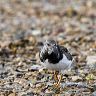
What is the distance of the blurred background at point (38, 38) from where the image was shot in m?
11.3

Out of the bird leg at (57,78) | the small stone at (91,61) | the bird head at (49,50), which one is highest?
the bird head at (49,50)

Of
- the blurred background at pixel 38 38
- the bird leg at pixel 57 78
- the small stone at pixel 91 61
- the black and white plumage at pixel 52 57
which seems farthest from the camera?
the small stone at pixel 91 61

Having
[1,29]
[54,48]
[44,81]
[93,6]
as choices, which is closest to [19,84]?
[44,81]

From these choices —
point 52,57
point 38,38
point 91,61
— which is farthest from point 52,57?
point 38,38

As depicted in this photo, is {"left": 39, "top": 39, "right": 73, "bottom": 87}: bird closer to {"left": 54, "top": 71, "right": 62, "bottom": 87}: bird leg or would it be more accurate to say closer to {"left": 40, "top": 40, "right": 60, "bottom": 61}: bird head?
{"left": 40, "top": 40, "right": 60, "bottom": 61}: bird head

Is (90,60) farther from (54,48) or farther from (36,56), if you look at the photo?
(54,48)

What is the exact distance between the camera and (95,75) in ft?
39.0

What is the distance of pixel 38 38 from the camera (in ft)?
54.5

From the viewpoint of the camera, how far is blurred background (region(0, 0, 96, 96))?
1134cm

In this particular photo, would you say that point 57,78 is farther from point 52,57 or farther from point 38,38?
point 38,38

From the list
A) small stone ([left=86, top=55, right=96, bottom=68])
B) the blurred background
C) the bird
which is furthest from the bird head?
small stone ([left=86, top=55, right=96, bottom=68])

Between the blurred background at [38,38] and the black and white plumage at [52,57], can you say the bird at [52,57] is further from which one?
the blurred background at [38,38]

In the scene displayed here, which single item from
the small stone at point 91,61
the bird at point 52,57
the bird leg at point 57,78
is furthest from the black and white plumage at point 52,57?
the small stone at point 91,61

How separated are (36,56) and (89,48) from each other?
5.69 ft
